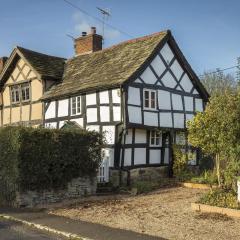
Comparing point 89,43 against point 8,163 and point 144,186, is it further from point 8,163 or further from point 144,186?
point 8,163

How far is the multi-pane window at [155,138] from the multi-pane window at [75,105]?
4.02m

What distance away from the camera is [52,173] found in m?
16.1

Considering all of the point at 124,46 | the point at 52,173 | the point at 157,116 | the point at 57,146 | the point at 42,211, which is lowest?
the point at 42,211

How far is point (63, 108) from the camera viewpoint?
24391 mm

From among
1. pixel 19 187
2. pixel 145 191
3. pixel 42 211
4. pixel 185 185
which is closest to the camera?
pixel 42 211

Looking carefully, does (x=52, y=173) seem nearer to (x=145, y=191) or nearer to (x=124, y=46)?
(x=145, y=191)

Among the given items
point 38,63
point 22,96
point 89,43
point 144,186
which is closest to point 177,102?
point 144,186

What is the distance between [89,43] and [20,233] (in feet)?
61.9

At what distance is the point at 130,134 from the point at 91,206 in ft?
23.2

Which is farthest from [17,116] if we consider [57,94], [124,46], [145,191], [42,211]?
[42,211]

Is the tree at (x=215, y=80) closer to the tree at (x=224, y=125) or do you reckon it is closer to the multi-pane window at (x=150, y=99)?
the multi-pane window at (x=150, y=99)

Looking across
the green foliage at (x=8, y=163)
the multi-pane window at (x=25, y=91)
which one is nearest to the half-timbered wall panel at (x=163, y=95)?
the green foliage at (x=8, y=163)

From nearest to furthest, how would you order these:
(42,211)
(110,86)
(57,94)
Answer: (42,211)
(110,86)
(57,94)

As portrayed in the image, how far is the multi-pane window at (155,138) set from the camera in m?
22.8
